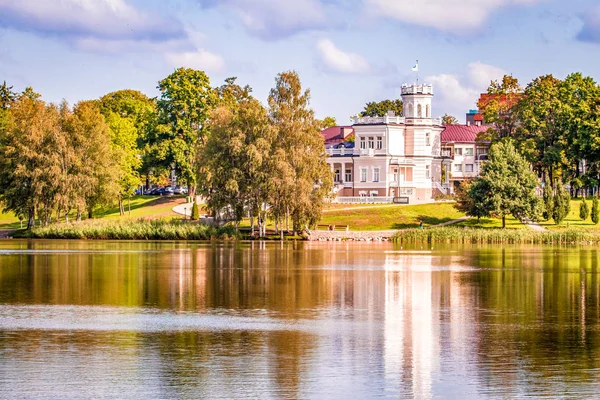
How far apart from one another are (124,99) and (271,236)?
168 feet

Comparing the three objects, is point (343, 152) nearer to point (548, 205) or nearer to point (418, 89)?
point (418, 89)

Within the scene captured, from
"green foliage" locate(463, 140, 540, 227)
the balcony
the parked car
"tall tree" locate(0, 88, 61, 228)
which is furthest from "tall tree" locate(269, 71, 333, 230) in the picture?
the parked car

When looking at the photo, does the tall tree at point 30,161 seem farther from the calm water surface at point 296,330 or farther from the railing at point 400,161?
the railing at point 400,161

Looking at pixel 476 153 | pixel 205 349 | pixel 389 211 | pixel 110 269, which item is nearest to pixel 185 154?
pixel 389 211

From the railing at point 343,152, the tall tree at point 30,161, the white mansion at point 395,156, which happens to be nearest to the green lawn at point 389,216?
the white mansion at point 395,156

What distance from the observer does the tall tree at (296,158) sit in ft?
270

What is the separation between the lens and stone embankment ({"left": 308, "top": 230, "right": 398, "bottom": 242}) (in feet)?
290

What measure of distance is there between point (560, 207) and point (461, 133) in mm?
46082

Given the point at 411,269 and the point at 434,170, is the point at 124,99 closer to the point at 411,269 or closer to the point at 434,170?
the point at 434,170

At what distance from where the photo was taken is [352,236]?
293 feet

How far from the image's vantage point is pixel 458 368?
992 inches

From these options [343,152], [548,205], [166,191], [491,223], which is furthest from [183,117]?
[548,205]

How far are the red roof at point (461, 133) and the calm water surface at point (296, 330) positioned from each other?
77787mm

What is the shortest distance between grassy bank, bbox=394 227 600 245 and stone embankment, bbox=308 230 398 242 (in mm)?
2005
